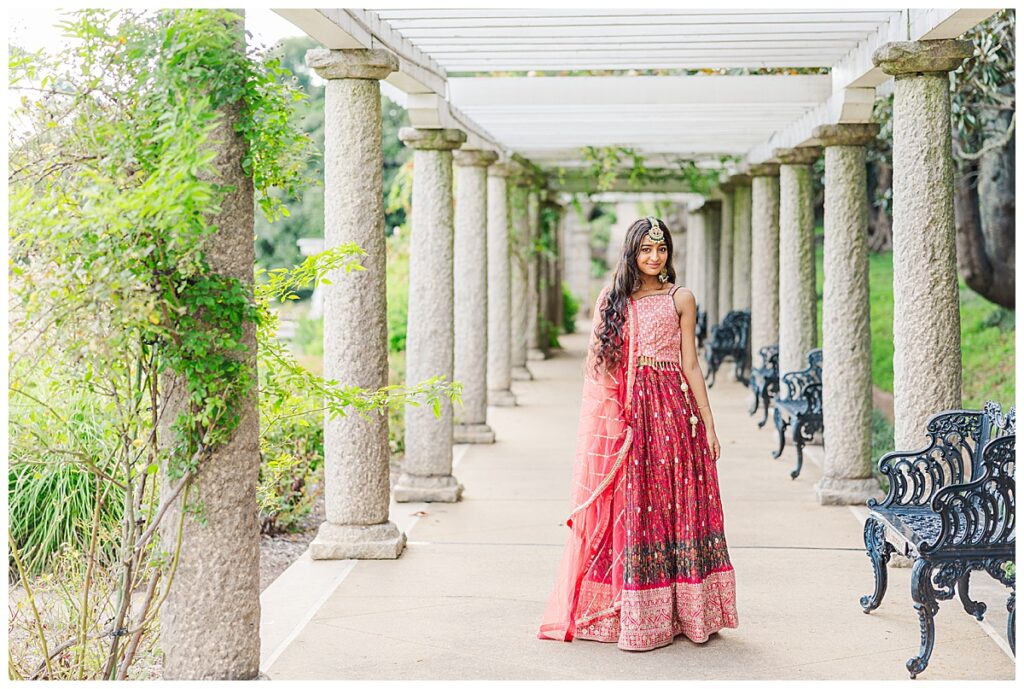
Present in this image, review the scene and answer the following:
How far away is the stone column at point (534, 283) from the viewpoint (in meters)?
17.9

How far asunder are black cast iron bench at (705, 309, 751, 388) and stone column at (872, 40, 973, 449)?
9.77 meters

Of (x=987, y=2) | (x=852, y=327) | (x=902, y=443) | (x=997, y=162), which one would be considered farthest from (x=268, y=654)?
(x=997, y=162)

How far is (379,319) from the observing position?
6906mm

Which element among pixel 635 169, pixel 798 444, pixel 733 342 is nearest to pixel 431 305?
pixel 798 444

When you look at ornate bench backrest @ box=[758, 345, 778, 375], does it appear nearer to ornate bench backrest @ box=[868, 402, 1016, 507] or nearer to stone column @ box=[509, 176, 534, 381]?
stone column @ box=[509, 176, 534, 381]

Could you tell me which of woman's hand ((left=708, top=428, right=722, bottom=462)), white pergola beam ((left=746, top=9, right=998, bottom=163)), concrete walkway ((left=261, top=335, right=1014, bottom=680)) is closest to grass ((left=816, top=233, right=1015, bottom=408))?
white pergola beam ((left=746, top=9, right=998, bottom=163))

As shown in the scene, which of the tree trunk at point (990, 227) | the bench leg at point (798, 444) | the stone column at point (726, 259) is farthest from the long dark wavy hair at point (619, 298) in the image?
the stone column at point (726, 259)

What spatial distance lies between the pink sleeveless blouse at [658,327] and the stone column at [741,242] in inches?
428

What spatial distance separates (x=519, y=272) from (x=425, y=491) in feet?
27.3

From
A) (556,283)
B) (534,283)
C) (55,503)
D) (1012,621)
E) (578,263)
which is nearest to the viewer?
(1012,621)

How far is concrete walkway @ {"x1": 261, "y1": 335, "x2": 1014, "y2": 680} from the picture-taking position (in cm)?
511

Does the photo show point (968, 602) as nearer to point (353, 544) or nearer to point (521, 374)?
point (353, 544)

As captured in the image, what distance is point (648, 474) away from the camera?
17.5 feet

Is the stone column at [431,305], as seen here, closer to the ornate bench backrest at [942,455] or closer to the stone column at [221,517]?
the ornate bench backrest at [942,455]
